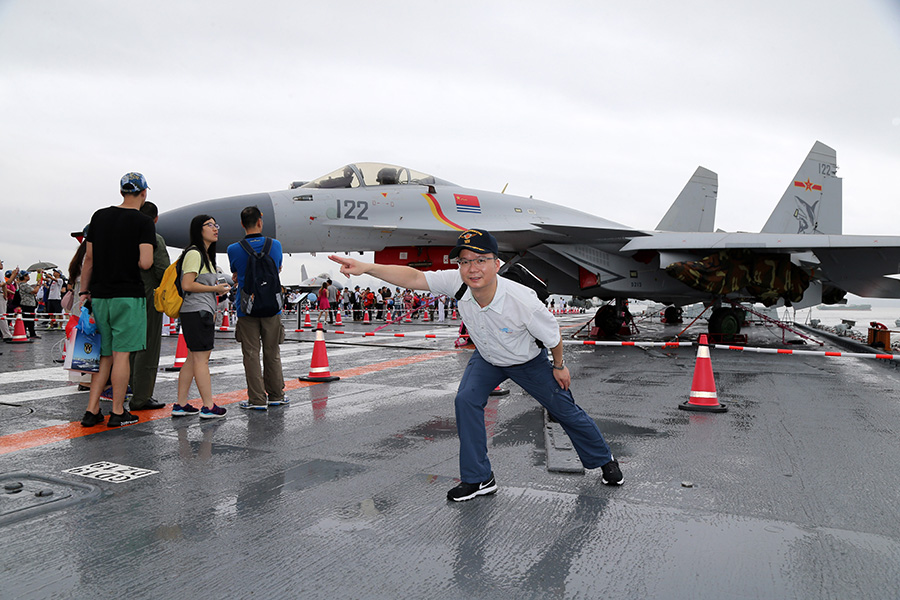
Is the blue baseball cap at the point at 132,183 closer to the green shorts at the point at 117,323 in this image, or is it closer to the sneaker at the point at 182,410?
the green shorts at the point at 117,323

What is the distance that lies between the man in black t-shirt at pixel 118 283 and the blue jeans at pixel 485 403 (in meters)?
2.92

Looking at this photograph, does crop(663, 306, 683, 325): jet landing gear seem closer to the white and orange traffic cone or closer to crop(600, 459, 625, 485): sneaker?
the white and orange traffic cone

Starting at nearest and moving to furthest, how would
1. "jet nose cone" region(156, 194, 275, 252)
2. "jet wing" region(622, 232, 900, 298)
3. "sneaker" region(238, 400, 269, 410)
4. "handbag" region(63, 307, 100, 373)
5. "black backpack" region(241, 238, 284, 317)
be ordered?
"handbag" region(63, 307, 100, 373), "black backpack" region(241, 238, 284, 317), "sneaker" region(238, 400, 269, 410), "jet nose cone" region(156, 194, 275, 252), "jet wing" region(622, 232, 900, 298)

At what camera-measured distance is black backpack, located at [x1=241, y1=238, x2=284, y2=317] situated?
18.1 feet

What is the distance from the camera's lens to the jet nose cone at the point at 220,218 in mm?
9312

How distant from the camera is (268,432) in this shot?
4824 mm

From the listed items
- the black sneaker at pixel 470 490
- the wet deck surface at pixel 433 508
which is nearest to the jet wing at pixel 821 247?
the wet deck surface at pixel 433 508

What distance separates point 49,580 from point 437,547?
1491 millimetres

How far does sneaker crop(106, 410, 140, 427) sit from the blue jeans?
10.2ft

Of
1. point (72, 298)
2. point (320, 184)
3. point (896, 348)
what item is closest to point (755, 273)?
point (896, 348)

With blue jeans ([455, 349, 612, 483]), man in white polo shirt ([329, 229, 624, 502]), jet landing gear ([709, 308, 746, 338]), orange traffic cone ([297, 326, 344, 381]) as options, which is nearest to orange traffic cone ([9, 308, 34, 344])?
orange traffic cone ([297, 326, 344, 381])

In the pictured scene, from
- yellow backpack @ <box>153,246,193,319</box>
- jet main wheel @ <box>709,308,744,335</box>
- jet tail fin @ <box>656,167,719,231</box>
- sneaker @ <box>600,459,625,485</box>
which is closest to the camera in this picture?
sneaker @ <box>600,459,625,485</box>

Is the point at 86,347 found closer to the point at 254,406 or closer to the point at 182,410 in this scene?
the point at 182,410

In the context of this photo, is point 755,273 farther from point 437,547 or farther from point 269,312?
point 437,547
